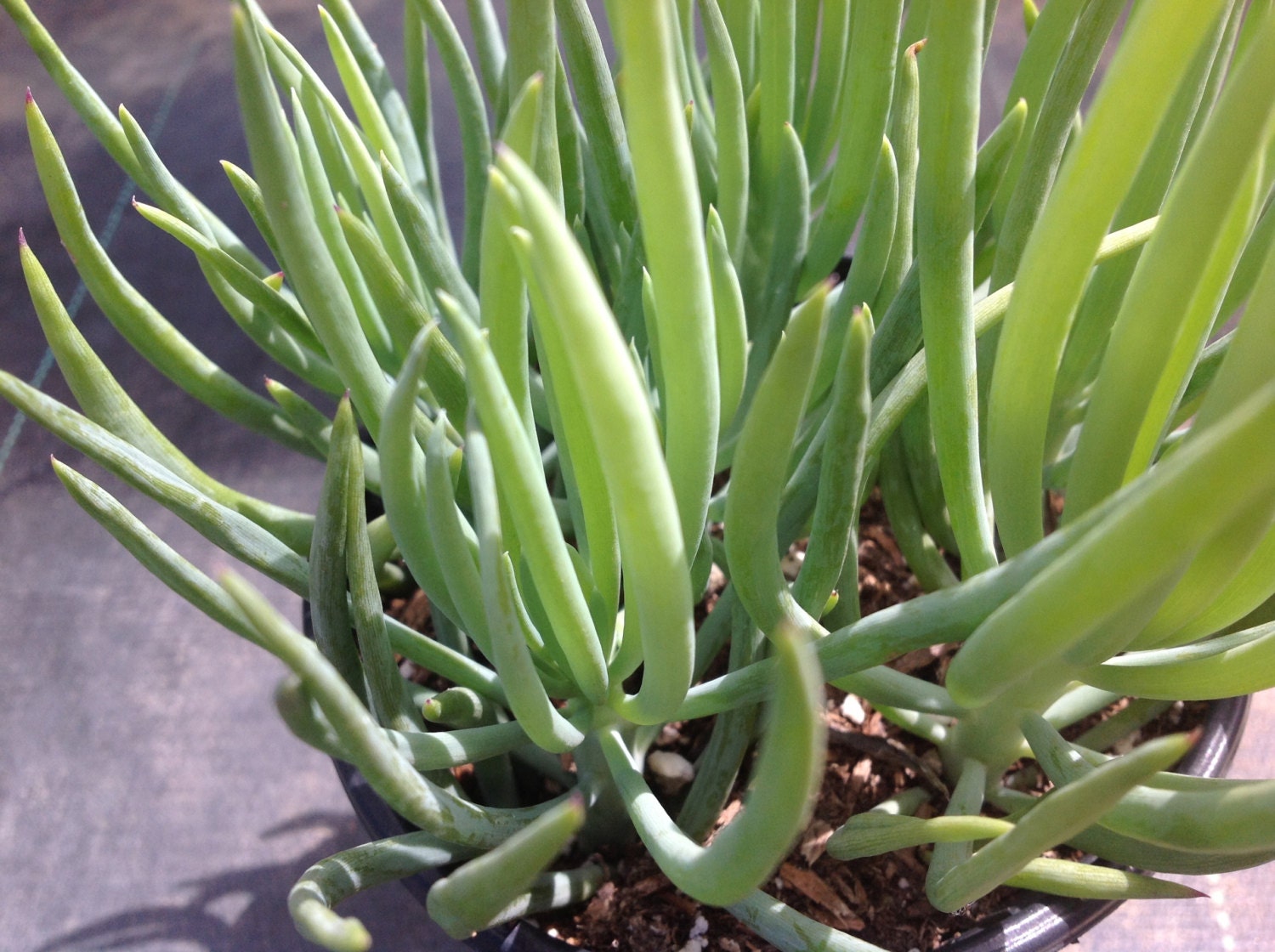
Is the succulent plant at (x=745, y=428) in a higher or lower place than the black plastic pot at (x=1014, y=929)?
higher

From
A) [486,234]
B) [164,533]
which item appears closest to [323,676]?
[486,234]

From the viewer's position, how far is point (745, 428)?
21 cm

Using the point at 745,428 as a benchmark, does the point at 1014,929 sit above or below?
below

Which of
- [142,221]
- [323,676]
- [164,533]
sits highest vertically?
[323,676]

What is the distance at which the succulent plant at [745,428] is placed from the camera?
19cm

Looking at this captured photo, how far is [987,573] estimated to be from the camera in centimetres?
23

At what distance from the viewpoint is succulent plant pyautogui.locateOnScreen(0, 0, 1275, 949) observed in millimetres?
188

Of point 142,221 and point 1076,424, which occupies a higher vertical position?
point 1076,424

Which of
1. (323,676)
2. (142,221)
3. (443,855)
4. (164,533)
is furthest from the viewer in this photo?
(142,221)

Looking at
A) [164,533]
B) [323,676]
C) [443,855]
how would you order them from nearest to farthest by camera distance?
[323,676] < [443,855] < [164,533]

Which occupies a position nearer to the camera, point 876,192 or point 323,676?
point 323,676

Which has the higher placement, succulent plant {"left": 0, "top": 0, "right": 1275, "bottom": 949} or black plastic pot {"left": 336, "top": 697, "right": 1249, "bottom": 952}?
succulent plant {"left": 0, "top": 0, "right": 1275, "bottom": 949}

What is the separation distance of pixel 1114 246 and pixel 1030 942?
200mm

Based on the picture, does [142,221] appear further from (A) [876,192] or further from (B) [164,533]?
(A) [876,192]
